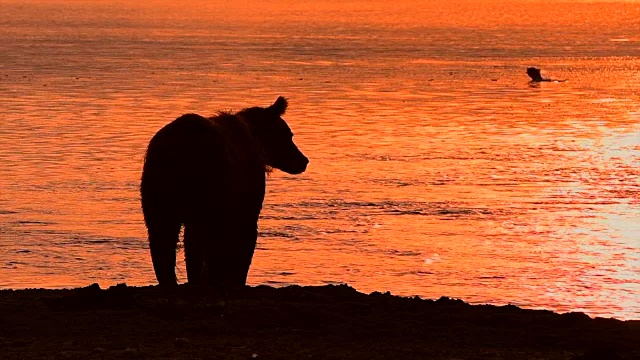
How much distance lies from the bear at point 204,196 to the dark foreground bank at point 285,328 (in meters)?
0.45

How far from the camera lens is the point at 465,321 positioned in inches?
442

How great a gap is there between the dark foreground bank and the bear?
1.47ft

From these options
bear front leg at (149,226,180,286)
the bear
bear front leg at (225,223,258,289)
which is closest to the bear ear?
the bear

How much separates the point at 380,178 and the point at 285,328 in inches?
640

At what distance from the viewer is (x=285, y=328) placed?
10758 mm

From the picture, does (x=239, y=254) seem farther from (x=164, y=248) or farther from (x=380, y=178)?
(x=380, y=178)

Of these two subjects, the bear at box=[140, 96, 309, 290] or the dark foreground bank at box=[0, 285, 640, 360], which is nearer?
the dark foreground bank at box=[0, 285, 640, 360]

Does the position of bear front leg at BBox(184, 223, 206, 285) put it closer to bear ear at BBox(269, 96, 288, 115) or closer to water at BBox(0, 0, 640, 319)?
bear ear at BBox(269, 96, 288, 115)

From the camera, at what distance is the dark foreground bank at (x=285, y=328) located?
32.4ft

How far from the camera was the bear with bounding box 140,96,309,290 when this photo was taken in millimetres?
11805

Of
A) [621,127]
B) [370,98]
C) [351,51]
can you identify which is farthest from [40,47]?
[621,127]

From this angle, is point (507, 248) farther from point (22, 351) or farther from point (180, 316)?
point (22, 351)

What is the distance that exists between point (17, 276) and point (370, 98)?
31.3 meters

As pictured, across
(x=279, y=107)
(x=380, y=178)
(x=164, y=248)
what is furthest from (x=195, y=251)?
(x=380, y=178)
